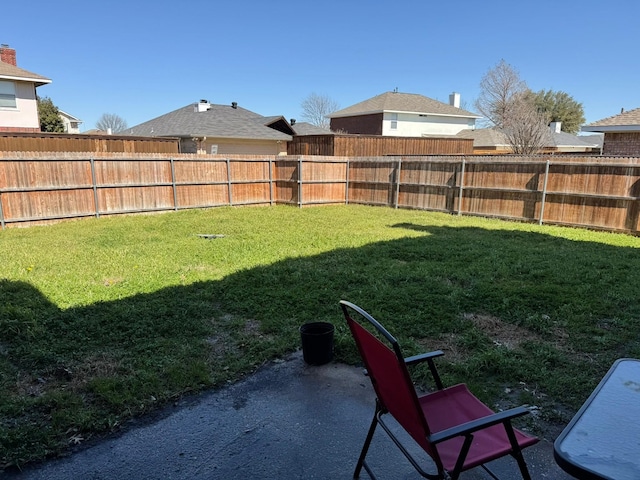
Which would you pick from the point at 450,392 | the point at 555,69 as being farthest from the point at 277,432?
the point at 555,69

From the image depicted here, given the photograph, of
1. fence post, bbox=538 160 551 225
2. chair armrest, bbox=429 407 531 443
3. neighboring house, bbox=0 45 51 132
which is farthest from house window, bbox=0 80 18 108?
chair armrest, bbox=429 407 531 443

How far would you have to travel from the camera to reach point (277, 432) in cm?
272

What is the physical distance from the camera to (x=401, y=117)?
111 ft

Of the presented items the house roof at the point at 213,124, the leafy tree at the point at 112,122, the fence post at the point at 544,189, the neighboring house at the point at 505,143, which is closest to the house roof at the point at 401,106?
the neighboring house at the point at 505,143

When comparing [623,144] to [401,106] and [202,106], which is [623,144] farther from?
[401,106]

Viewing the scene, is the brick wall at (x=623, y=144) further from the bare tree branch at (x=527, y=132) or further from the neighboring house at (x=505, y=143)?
the neighboring house at (x=505, y=143)

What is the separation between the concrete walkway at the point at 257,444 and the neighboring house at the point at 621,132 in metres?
14.6

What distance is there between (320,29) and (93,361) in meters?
26.5

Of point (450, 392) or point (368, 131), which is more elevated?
point (368, 131)

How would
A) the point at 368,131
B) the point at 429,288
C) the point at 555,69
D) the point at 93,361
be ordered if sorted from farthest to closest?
the point at 368,131, the point at 555,69, the point at 429,288, the point at 93,361

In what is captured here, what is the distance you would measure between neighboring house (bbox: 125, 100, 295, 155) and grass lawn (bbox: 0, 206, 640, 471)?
14.5m

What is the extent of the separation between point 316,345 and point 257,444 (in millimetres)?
1124

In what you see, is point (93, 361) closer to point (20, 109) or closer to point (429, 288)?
point (429, 288)

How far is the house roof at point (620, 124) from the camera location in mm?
13196
